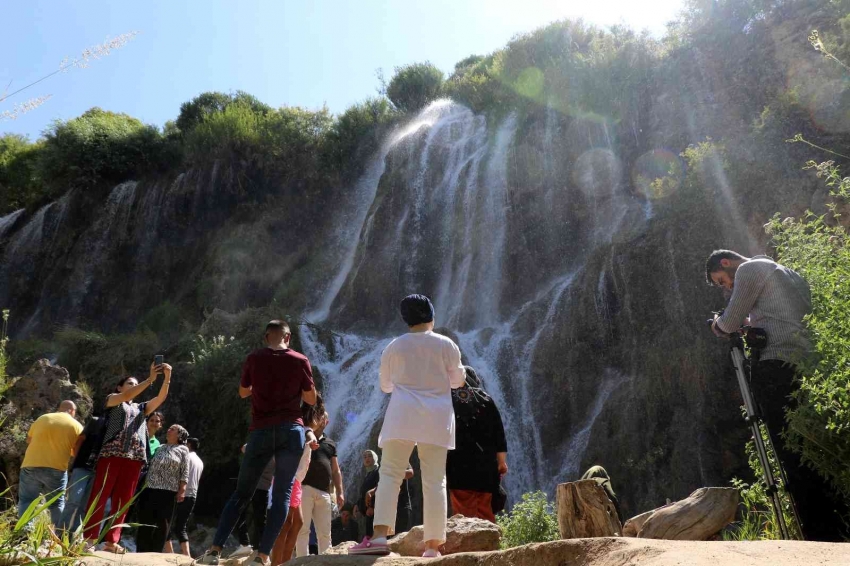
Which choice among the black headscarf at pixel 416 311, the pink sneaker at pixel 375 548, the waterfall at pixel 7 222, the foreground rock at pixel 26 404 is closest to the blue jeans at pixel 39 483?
the pink sneaker at pixel 375 548

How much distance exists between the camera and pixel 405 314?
177 inches

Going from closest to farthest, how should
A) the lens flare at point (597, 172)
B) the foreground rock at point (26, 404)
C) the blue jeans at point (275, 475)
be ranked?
the blue jeans at point (275, 475), the foreground rock at point (26, 404), the lens flare at point (597, 172)

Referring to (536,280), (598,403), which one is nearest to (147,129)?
(536,280)

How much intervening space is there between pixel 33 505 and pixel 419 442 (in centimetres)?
199

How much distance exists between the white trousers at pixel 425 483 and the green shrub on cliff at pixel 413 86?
85.9 ft

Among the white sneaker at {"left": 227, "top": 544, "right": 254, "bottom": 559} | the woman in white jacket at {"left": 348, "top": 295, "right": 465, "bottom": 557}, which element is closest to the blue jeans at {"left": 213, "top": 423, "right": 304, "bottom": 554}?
the white sneaker at {"left": 227, "top": 544, "right": 254, "bottom": 559}

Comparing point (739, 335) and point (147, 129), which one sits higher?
point (147, 129)

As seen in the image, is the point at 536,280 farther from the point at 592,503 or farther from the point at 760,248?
the point at 592,503

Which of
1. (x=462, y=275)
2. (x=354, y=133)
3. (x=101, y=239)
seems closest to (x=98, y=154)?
(x=101, y=239)

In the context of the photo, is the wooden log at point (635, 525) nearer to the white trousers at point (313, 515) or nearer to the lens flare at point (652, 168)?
the white trousers at point (313, 515)

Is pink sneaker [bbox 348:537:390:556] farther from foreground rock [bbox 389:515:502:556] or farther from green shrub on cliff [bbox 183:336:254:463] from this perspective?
green shrub on cliff [bbox 183:336:254:463]

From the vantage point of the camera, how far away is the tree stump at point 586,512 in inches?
219

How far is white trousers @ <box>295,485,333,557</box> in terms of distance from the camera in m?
6.42

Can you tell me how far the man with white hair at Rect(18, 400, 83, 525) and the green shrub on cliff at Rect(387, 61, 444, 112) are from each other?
80.2ft
